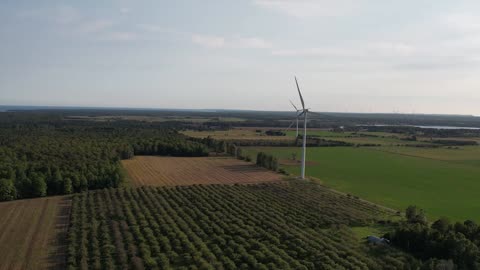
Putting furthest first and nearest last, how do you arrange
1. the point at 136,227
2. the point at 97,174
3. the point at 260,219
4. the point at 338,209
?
1. the point at 97,174
2. the point at 338,209
3. the point at 260,219
4. the point at 136,227

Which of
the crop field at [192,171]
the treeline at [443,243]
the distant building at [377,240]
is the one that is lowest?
the crop field at [192,171]

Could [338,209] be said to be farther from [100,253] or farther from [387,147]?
[387,147]

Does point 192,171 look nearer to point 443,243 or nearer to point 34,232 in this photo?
point 34,232

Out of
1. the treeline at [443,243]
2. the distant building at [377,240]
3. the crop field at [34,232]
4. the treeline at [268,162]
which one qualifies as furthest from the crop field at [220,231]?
the treeline at [268,162]

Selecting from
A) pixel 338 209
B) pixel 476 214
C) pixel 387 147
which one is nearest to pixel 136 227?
pixel 338 209

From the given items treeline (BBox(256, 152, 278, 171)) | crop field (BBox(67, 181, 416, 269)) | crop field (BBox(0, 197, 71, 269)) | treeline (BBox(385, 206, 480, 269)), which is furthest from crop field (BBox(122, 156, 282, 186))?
treeline (BBox(385, 206, 480, 269))

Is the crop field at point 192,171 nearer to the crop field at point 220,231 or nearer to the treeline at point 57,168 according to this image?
the treeline at point 57,168
